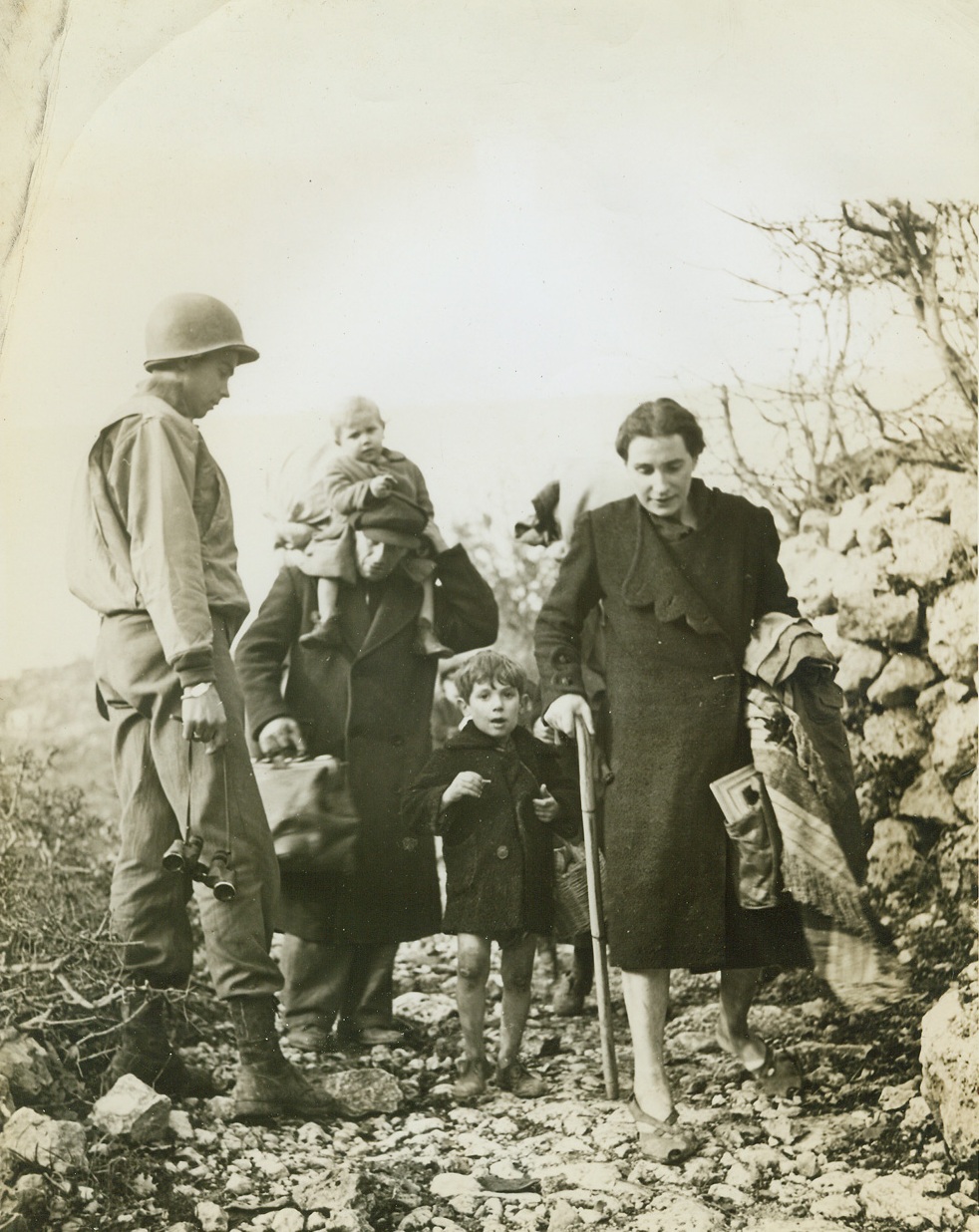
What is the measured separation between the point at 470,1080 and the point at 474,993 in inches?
7.4

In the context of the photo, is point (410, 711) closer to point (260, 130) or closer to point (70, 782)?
point (70, 782)

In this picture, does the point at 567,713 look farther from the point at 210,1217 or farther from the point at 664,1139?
the point at 210,1217

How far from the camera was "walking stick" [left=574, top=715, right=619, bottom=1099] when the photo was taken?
2754 mm

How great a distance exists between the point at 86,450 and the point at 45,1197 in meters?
1.58

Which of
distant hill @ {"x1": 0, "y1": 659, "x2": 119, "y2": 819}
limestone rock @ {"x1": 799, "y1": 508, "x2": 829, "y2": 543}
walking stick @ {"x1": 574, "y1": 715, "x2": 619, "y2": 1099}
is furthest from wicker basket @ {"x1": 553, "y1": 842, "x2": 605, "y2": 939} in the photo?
distant hill @ {"x1": 0, "y1": 659, "x2": 119, "y2": 819}

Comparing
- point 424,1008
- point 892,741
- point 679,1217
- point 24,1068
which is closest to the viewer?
point 679,1217

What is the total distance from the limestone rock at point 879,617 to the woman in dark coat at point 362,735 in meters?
0.82

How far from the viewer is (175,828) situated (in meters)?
2.80

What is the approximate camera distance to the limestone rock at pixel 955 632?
2934 millimetres

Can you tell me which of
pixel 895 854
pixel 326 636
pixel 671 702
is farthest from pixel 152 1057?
pixel 895 854

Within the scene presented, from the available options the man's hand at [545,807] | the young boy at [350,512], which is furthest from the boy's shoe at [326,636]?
the man's hand at [545,807]

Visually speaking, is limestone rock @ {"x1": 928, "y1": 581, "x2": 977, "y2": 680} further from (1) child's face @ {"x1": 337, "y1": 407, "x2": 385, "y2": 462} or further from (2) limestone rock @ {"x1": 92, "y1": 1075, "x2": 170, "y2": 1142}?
(2) limestone rock @ {"x1": 92, "y1": 1075, "x2": 170, "y2": 1142}

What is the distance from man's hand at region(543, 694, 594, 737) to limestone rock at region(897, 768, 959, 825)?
767 millimetres

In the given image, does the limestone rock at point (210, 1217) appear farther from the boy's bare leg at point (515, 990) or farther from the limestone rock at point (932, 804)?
the limestone rock at point (932, 804)
